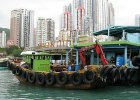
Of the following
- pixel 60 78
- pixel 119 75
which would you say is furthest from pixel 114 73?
pixel 60 78

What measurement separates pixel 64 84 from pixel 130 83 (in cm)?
499

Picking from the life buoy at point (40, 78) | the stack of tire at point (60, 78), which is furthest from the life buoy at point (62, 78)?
the life buoy at point (40, 78)

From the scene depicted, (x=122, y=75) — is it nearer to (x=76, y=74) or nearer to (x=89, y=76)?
(x=89, y=76)

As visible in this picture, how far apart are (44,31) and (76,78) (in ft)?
228

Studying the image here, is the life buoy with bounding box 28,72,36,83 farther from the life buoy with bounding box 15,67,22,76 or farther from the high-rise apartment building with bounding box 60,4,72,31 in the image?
the high-rise apartment building with bounding box 60,4,72,31

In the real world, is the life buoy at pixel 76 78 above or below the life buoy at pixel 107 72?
below

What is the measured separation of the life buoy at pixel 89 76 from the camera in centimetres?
1536

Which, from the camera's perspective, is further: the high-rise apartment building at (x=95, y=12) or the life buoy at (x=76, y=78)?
the high-rise apartment building at (x=95, y=12)

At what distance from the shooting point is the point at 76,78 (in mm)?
16062

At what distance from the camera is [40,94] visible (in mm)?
15008

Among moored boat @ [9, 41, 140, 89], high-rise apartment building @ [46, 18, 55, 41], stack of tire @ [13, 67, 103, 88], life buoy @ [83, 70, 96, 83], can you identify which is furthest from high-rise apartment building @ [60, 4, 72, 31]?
life buoy @ [83, 70, 96, 83]

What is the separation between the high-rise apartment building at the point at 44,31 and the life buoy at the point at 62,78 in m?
66.7

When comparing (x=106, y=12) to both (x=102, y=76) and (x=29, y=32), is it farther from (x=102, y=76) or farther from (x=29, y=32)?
Result: (x=102, y=76)

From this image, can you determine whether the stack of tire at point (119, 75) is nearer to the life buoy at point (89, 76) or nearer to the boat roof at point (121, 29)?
the life buoy at point (89, 76)
